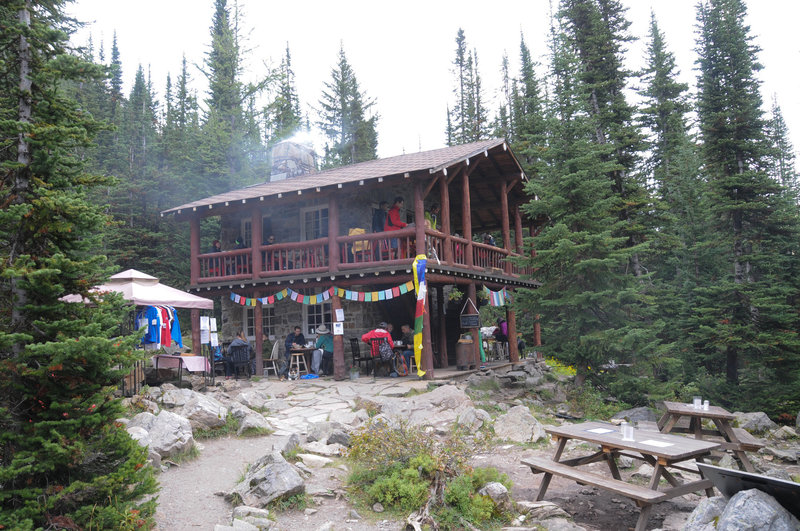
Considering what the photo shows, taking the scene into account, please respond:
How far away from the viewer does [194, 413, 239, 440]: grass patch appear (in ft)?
25.0

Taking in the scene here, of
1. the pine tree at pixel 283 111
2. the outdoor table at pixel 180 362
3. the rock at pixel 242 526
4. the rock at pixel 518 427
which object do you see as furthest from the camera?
the pine tree at pixel 283 111

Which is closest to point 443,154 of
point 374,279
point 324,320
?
point 374,279

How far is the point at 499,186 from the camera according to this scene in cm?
1670

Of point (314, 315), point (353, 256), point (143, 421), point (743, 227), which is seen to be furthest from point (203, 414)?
point (743, 227)

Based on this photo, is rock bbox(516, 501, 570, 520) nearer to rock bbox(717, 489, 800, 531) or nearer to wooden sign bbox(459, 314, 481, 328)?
rock bbox(717, 489, 800, 531)

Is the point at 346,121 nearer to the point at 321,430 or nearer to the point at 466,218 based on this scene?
the point at 466,218

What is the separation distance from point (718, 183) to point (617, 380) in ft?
29.4

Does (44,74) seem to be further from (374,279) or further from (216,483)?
(374,279)

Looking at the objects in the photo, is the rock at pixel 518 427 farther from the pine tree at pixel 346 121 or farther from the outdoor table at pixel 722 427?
the pine tree at pixel 346 121

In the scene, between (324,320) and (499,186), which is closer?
(324,320)

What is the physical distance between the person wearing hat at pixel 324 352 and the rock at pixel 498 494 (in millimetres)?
8284

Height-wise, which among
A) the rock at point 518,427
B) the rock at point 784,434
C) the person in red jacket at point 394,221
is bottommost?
the rock at point 784,434

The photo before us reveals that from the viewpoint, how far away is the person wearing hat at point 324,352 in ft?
43.5

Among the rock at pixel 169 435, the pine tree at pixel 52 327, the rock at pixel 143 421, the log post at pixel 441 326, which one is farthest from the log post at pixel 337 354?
the pine tree at pixel 52 327
